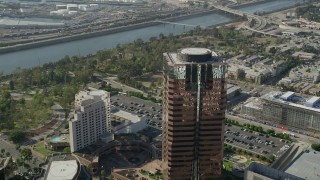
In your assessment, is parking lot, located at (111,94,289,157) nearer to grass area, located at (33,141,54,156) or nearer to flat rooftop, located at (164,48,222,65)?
grass area, located at (33,141,54,156)

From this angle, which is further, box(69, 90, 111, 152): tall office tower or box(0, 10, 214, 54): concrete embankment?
box(0, 10, 214, 54): concrete embankment

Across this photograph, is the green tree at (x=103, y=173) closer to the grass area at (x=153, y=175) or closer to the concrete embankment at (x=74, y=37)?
the grass area at (x=153, y=175)

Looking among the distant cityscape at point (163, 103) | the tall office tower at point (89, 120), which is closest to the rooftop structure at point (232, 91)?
the distant cityscape at point (163, 103)

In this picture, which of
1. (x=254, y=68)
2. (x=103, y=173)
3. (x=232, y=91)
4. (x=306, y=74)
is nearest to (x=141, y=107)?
(x=232, y=91)

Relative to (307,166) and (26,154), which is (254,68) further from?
(26,154)

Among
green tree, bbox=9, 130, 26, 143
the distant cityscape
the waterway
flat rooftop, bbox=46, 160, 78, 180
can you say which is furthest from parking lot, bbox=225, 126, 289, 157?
the waterway

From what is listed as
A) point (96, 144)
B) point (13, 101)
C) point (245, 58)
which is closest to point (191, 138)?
point (96, 144)
